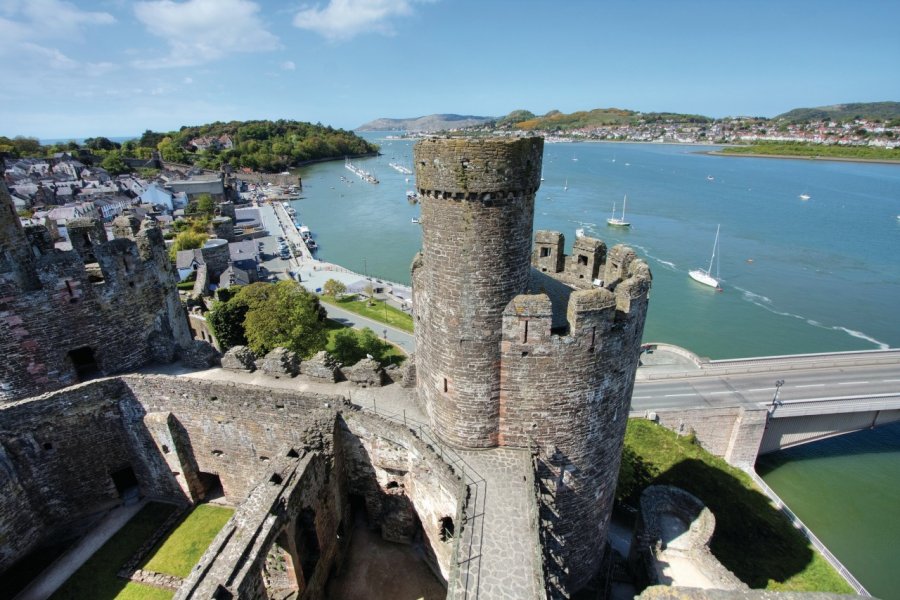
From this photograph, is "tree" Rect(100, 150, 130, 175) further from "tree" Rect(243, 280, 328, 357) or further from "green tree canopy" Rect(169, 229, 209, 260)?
"tree" Rect(243, 280, 328, 357)

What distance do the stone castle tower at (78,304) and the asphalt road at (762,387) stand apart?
25476 millimetres

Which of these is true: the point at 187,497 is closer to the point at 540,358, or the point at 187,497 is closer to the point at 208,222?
the point at 540,358

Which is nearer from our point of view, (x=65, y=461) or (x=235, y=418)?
(x=235, y=418)

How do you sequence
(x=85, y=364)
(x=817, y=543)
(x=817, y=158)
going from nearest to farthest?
(x=85, y=364) < (x=817, y=543) < (x=817, y=158)

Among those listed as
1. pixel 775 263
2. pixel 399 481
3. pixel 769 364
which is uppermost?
pixel 399 481

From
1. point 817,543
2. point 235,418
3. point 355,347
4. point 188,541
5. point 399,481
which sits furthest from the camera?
point 355,347

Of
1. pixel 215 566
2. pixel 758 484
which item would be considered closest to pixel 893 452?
pixel 758 484

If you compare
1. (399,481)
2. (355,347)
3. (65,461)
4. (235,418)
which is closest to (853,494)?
(399,481)

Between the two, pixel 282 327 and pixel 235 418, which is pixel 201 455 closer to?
pixel 235 418

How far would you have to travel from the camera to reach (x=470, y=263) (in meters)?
9.93

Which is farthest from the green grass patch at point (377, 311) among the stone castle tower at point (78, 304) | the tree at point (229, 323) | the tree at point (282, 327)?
the stone castle tower at point (78, 304)

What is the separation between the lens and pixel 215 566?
9.47m

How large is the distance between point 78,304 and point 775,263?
70172mm

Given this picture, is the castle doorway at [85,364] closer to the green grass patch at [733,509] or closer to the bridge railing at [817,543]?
the green grass patch at [733,509]
